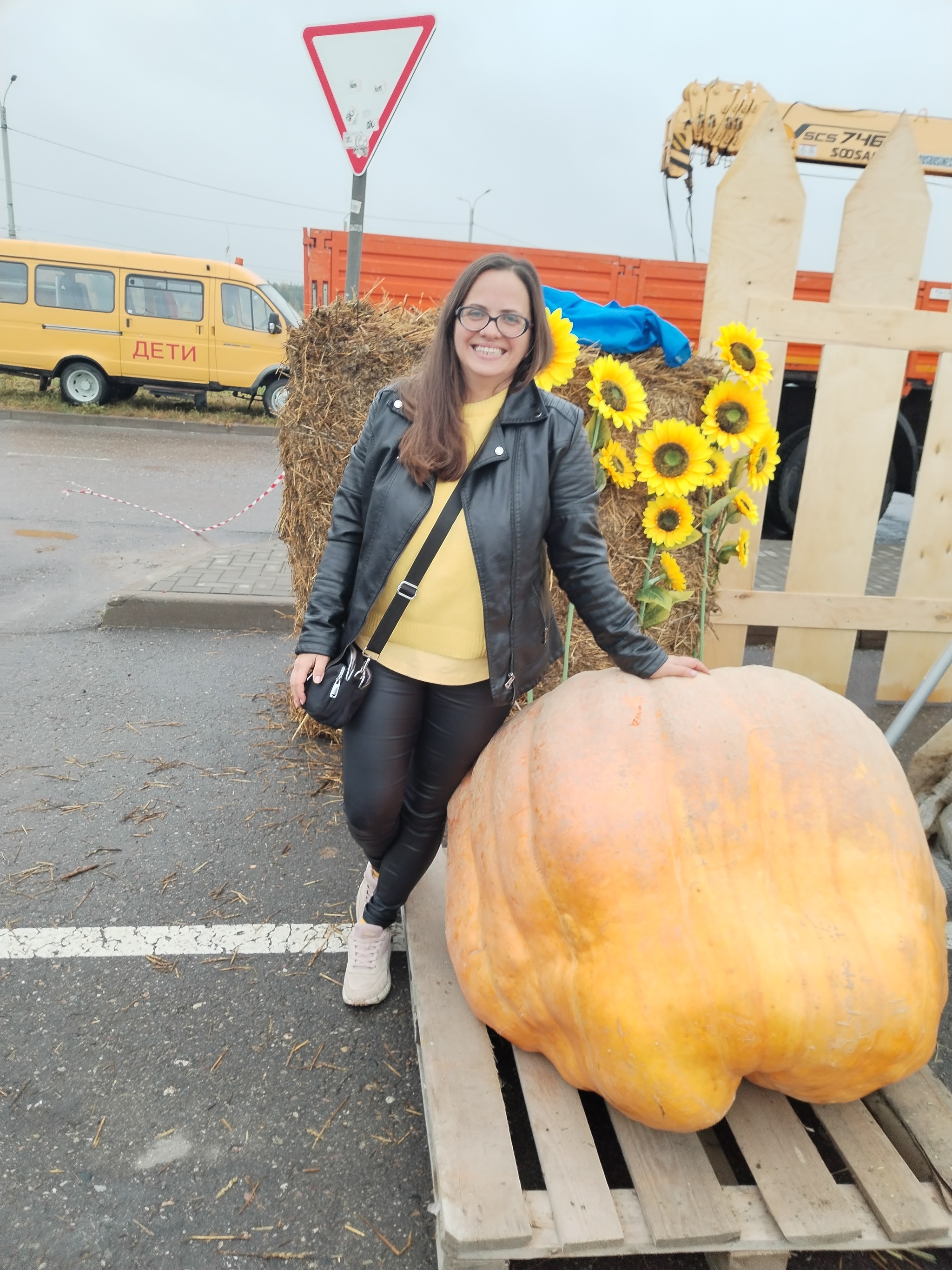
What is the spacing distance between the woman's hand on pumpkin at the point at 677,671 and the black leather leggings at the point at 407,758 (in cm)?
41

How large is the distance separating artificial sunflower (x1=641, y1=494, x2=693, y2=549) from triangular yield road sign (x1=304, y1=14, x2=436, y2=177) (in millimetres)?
2087

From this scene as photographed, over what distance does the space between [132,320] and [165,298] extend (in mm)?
662

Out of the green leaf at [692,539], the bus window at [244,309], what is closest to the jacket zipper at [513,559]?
the green leaf at [692,539]

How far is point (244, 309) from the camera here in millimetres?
14109

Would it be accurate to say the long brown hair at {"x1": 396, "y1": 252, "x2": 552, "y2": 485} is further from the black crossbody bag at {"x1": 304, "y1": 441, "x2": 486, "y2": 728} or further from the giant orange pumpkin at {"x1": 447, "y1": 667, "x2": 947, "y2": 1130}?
the giant orange pumpkin at {"x1": 447, "y1": 667, "x2": 947, "y2": 1130}

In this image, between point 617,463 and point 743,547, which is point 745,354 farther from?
point 743,547

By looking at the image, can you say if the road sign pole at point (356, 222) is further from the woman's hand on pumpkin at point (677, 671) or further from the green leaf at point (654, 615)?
the woman's hand on pumpkin at point (677, 671)

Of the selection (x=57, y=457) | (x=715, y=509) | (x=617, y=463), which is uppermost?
(x=617, y=463)

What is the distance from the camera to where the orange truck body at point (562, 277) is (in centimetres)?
817

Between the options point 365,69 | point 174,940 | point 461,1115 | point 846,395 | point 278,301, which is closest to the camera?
point 461,1115

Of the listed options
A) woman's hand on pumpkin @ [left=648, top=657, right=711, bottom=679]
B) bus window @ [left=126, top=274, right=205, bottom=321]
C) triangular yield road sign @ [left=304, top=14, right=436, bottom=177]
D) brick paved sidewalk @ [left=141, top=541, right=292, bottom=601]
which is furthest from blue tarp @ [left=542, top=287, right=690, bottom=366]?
bus window @ [left=126, top=274, right=205, bottom=321]

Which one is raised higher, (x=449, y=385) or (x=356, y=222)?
(x=356, y=222)

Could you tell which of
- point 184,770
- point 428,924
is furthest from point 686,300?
point 428,924

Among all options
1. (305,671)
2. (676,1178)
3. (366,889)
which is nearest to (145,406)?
(366,889)
